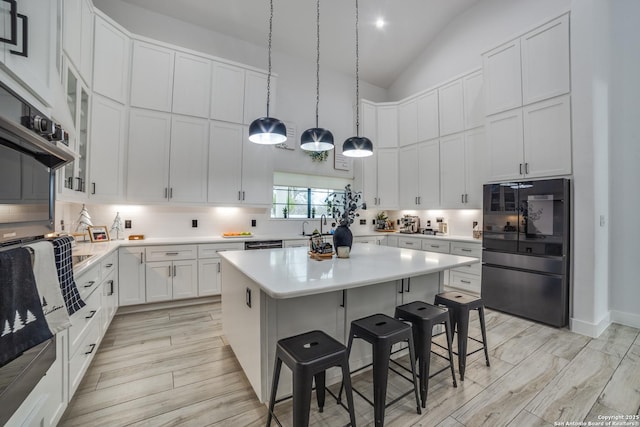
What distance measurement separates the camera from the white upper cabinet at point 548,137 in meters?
3.01

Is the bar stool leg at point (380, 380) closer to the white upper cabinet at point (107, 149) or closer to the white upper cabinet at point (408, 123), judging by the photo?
the white upper cabinet at point (107, 149)

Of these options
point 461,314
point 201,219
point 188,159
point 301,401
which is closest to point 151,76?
point 188,159

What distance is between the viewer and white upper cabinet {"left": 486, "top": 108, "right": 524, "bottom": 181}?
133 inches

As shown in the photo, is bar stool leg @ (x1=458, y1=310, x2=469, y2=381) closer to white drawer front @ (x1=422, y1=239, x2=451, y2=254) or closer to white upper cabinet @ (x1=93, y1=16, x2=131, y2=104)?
white drawer front @ (x1=422, y1=239, x2=451, y2=254)

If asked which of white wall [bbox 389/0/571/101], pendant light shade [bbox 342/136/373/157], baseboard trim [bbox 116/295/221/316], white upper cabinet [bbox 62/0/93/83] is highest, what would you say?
white wall [bbox 389/0/571/101]

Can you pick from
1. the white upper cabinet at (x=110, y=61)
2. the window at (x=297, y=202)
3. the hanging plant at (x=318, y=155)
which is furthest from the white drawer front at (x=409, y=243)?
the white upper cabinet at (x=110, y=61)

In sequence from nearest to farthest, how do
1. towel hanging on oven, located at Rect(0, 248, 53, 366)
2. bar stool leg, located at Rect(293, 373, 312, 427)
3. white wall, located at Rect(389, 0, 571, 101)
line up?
towel hanging on oven, located at Rect(0, 248, 53, 366) → bar stool leg, located at Rect(293, 373, 312, 427) → white wall, located at Rect(389, 0, 571, 101)

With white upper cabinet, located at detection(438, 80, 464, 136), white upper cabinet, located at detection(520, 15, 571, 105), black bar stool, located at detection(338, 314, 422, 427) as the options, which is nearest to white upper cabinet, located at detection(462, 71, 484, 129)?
white upper cabinet, located at detection(438, 80, 464, 136)

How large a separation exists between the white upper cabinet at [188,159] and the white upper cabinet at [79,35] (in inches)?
40.3

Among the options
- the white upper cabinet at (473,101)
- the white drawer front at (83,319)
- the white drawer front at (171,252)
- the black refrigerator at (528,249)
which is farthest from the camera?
the white upper cabinet at (473,101)

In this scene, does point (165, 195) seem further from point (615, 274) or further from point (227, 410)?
point (615, 274)

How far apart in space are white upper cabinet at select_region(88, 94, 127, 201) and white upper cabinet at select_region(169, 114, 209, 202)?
0.56 meters

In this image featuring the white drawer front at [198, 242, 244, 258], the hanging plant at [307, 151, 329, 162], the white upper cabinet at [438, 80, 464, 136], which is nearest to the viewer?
the white drawer front at [198, 242, 244, 258]

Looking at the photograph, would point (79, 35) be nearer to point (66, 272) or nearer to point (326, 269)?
point (66, 272)
